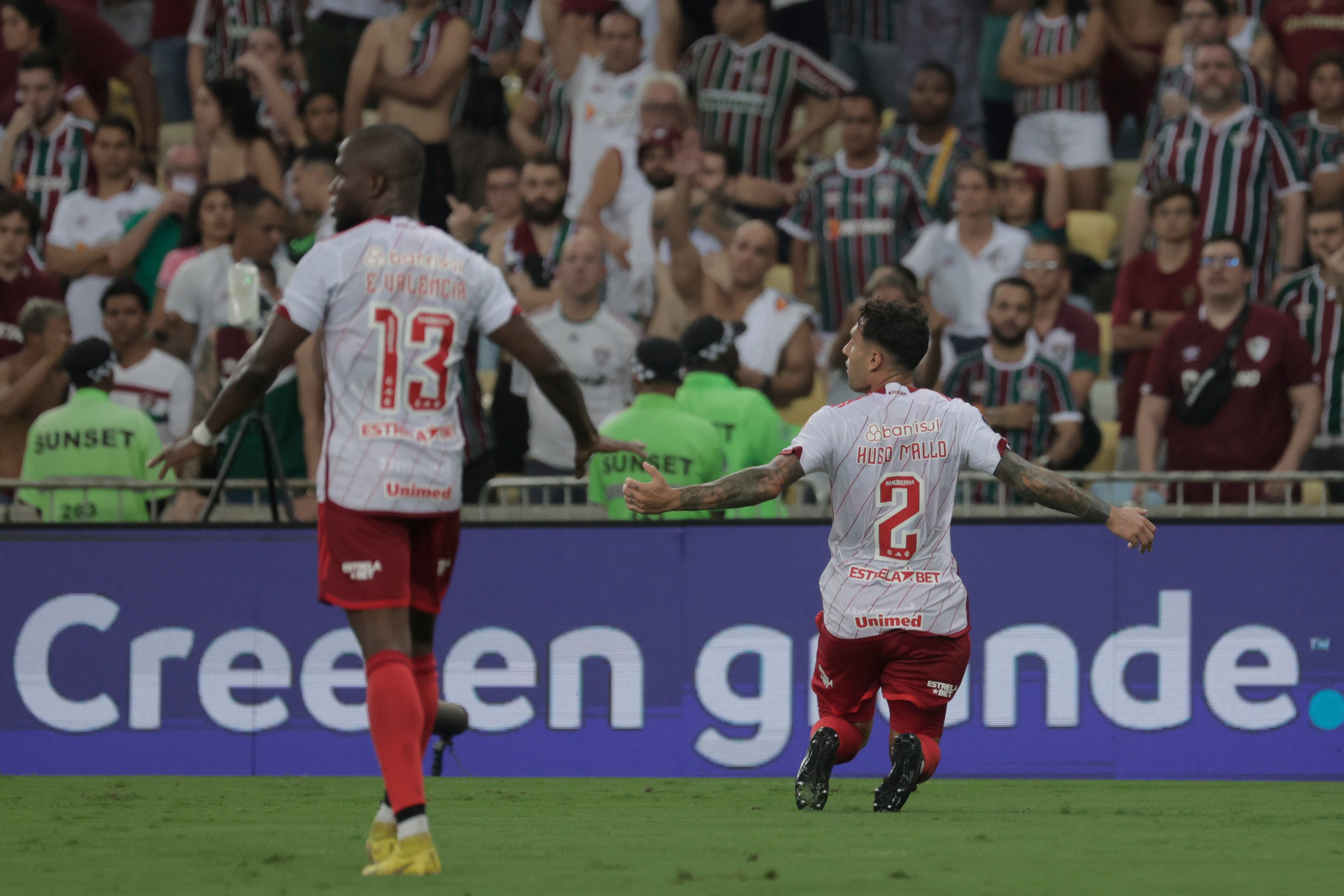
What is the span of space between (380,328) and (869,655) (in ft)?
7.85

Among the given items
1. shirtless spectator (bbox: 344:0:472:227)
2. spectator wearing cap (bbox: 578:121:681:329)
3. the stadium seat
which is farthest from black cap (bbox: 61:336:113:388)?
the stadium seat

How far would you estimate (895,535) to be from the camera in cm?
679

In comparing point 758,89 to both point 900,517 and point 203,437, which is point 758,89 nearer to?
point 900,517

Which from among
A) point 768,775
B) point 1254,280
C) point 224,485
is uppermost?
point 1254,280

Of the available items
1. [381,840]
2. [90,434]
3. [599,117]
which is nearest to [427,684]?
[381,840]

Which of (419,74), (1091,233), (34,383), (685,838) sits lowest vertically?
(685,838)

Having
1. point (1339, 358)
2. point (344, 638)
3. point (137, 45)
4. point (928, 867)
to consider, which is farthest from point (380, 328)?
point (137, 45)

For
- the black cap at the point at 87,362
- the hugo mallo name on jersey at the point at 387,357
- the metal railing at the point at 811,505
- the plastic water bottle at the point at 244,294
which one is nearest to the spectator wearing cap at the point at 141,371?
the black cap at the point at 87,362

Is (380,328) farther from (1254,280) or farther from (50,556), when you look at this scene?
(1254,280)

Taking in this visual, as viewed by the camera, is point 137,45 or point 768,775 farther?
point 137,45

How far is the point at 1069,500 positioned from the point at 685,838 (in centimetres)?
173

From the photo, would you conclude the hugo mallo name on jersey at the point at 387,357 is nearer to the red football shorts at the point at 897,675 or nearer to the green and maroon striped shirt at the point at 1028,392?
the red football shorts at the point at 897,675

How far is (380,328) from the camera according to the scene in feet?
18.0

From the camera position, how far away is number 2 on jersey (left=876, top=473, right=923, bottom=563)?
6758 millimetres
